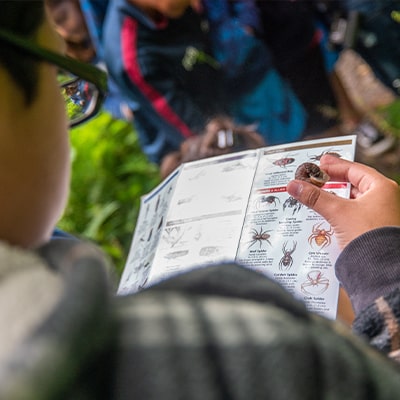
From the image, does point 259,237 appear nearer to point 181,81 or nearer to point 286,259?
point 286,259

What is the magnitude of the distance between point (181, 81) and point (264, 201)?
0.92 m

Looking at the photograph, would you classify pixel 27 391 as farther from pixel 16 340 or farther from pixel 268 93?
pixel 268 93

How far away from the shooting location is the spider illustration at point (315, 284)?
61cm

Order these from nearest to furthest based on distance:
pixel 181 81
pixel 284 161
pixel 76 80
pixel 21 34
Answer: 1. pixel 21 34
2. pixel 76 80
3. pixel 284 161
4. pixel 181 81

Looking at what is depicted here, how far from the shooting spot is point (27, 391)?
0.83ft

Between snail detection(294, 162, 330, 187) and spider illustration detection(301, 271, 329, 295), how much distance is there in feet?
0.33

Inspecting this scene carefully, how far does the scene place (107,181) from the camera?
191 cm

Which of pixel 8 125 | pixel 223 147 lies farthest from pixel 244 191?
pixel 8 125

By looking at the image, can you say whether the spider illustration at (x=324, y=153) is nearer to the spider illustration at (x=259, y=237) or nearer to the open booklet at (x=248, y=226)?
the open booklet at (x=248, y=226)

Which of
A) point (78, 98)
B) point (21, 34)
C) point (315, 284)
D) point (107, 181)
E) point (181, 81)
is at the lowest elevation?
point (107, 181)

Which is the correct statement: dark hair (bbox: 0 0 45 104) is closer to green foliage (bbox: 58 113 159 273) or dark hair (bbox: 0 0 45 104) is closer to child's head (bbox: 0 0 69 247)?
child's head (bbox: 0 0 69 247)

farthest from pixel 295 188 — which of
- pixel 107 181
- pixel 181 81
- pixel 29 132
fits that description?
pixel 107 181

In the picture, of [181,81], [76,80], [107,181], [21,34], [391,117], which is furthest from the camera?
[107,181]

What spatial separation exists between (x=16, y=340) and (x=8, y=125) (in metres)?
0.14
